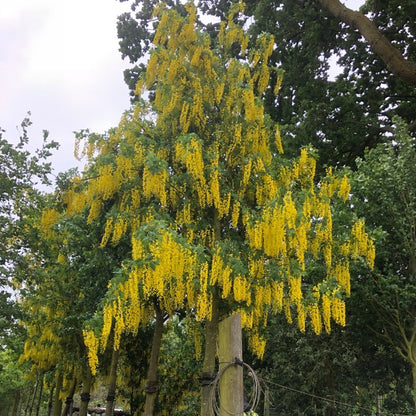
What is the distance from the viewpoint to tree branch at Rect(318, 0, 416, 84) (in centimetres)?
881

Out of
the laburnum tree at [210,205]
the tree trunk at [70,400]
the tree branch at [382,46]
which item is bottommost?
the tree trunk at [70,400]

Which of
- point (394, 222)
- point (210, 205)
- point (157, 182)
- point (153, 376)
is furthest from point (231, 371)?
point (394, 222)

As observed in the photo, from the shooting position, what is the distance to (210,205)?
6594 mm

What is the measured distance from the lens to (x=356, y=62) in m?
11.5

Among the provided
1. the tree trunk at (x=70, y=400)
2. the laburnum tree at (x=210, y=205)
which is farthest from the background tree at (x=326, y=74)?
the tree trunk at (x=70, y=400)

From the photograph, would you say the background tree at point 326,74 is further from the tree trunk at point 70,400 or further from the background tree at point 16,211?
the tree trunk at point 70,400

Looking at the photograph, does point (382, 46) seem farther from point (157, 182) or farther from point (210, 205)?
point (157, 182)

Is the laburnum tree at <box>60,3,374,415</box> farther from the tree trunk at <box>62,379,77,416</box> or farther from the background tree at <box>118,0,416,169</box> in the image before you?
the tree trunk at <box>62,379,77,416</box>

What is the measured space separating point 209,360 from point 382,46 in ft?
24.5

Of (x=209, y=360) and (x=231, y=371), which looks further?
(x=209, y=360)

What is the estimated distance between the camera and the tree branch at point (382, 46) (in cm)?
881

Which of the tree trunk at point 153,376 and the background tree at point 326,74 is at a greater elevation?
the background tree at point 326,74

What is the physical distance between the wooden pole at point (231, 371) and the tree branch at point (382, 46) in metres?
7.53

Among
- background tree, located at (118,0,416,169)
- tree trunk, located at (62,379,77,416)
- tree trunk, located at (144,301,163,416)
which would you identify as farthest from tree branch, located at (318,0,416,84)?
tree trunk, located at (62,379,77,416)
